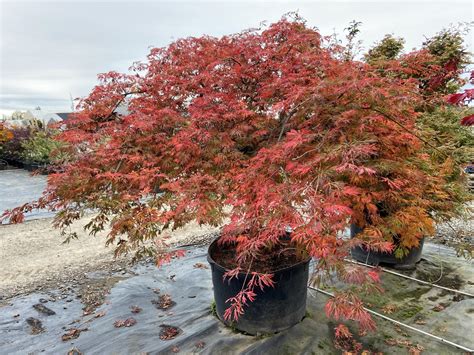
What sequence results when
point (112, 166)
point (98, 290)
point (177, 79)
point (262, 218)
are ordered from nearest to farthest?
point (262, 218), point (112, 166), point (177, 79), point (98, 290)

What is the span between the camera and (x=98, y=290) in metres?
3.08

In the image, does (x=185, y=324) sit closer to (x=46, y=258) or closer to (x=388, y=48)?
(x=46, y=258)

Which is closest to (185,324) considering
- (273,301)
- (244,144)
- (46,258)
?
(273,301)

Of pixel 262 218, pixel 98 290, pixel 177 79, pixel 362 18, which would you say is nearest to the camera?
pixel 262 218

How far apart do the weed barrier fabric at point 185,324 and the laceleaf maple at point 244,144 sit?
37 cm

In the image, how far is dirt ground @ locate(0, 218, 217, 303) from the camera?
10.9 ft

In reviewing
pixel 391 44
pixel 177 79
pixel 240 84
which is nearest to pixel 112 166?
pixel 177 79

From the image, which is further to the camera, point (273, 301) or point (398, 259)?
point (398, 259)

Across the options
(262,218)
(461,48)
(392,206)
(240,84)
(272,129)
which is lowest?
(392,206)

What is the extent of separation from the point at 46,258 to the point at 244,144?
3207 mm

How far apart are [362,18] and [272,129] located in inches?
121

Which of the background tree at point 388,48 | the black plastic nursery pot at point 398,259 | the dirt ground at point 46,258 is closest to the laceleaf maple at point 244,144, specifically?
the black plastic nursery pot at point 398,259

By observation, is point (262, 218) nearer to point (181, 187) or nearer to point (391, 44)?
point (181, 187)

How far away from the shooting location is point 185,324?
234cm
